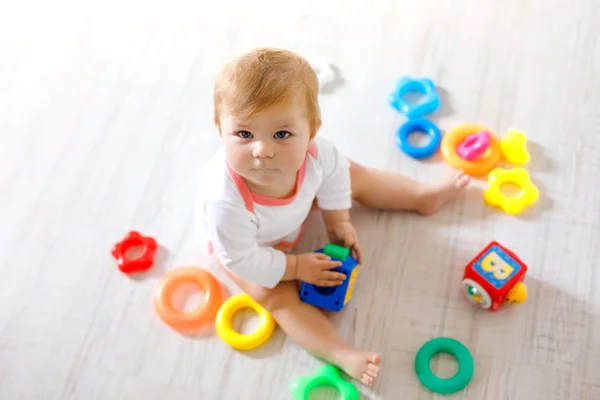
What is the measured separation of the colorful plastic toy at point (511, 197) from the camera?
121 cm

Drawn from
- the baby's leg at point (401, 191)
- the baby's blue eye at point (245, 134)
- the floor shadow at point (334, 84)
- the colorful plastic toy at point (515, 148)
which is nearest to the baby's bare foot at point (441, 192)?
the baby's leg at point (401, 191)

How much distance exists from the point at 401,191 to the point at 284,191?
28 centimetres

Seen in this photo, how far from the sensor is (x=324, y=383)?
1.07m

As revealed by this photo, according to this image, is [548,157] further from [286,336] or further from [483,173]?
[286,336]

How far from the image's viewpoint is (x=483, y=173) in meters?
1.28

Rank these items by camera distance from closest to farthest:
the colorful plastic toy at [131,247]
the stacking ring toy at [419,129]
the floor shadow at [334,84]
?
the colorful plastic toy at [131,247], the stacking ring toy at [419,129], the floor shadow at [334,84]

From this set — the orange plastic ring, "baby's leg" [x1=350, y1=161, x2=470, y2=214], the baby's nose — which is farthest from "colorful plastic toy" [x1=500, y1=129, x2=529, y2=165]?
the baby's nose

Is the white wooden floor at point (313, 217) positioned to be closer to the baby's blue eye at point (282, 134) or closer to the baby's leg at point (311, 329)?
the baby's leg at point (311, 329)

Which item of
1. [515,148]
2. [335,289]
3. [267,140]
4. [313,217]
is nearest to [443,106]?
[515,148]

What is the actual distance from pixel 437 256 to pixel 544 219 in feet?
0.71

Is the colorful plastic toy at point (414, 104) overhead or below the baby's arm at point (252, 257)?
overhead

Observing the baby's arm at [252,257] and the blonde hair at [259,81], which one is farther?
the baby's arm at [252,257]

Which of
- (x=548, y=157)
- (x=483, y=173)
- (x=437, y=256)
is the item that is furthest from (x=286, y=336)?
(x=548, y=157)

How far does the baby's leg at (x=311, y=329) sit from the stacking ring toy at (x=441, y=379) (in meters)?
0.08
